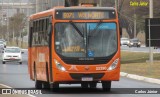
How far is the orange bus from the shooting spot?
67.7ft

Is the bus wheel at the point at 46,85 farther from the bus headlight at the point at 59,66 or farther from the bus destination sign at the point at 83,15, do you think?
the bus destination sign at the point at 83,15

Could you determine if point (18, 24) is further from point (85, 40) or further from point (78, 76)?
point (78, 76)

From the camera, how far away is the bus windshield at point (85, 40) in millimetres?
20922

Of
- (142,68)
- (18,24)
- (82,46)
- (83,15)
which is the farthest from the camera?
(18,24)

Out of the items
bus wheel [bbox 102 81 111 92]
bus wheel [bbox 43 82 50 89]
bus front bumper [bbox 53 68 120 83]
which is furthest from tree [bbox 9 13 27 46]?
bus front bumper [bbox 53 68 120 83]

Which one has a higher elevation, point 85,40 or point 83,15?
point 83,15

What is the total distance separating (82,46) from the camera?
21.0m

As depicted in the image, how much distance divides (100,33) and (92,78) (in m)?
1.66

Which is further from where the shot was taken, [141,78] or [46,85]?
[141,78]

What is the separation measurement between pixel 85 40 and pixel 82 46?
0.79ft

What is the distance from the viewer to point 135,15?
108 metres

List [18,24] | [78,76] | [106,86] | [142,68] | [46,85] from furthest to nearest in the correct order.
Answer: [18,24] → [142,68] → [46,85] → [106,86] → [78,76]

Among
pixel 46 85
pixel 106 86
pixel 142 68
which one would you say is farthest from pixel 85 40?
pixel 142 68

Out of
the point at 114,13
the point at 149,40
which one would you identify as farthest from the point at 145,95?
the point at 149,40
